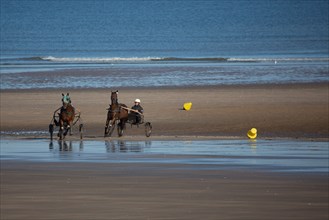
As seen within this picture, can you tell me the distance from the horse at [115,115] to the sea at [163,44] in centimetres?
1787

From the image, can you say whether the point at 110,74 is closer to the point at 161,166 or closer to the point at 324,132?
the point at 324,132

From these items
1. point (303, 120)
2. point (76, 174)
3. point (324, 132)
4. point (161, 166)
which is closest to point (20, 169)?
point (76, 174)

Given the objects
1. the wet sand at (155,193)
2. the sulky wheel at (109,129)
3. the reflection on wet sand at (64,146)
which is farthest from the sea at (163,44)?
the wet sand at (155,193)

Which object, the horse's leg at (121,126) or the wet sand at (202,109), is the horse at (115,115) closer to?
the horse's leg at (121,126)

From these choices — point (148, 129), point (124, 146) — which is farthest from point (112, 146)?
point (148, 129)

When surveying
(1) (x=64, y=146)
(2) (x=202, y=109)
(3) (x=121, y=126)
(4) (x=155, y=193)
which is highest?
(4) (x=155, y=193)

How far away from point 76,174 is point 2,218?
407 centimetres

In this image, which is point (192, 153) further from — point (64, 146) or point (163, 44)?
point (163, 44)

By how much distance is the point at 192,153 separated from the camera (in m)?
20.9

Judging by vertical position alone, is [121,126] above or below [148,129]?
above

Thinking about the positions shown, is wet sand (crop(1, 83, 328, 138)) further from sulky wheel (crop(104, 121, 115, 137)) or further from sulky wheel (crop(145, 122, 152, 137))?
sulky wheel (crop(104, 121, 115, 137))

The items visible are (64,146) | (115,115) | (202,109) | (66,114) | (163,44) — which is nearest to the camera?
(64,146)

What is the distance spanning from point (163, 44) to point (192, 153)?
9044cm

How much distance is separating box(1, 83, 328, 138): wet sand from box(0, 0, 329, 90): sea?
12.8ft
